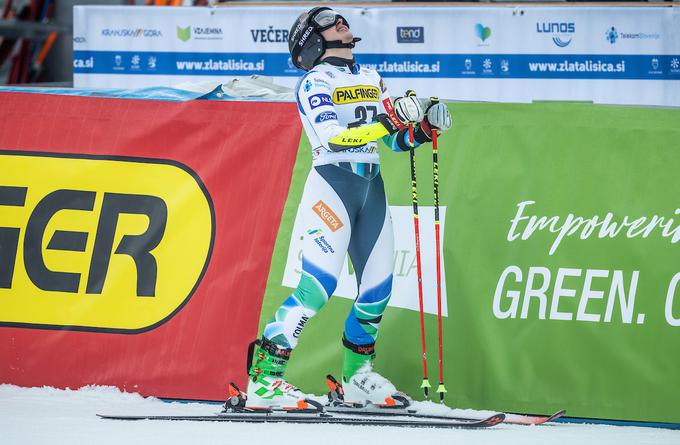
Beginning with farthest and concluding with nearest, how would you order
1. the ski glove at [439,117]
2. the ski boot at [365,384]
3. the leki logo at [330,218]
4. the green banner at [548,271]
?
1. the green banner at [548,271]
2. the ski boot at [365,384]
3. the leki logo at [330,218]
4. the ski glove at [439,117]

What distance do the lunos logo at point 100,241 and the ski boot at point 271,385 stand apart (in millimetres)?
989

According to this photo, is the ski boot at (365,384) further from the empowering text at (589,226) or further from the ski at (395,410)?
the empowering text at (589,226)

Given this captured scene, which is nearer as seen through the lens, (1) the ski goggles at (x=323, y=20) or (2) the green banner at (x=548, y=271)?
(1) the ski goggles at (x=323, y=20)

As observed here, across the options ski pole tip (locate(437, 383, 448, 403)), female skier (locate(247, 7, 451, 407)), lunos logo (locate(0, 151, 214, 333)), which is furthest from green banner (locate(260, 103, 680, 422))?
lunos logo (locate(0, 151, 214, 333))

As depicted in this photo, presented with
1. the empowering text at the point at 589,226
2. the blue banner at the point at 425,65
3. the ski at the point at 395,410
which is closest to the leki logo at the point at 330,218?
the ski at the point at 395,410

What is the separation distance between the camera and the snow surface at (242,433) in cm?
521

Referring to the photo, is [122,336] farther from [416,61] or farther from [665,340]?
[416,61]

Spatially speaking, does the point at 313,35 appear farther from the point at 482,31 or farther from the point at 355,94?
the point at 482,31

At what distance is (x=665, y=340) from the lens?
6.09m

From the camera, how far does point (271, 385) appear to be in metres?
5.86

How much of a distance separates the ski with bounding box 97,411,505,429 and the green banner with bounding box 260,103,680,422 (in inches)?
23.6

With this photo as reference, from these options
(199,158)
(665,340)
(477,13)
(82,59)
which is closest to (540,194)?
(665,340)

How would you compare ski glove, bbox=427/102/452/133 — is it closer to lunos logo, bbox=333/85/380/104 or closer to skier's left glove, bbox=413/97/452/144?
skier's left glove, bbox=413/97/452/144

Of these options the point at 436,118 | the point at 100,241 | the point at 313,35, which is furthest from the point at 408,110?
the point at 100,241
